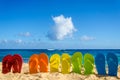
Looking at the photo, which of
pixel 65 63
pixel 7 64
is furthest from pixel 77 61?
pixel 7 64

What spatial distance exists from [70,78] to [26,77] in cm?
171

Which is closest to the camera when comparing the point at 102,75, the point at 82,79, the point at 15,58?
the point at 82,79

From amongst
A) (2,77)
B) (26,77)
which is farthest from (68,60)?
(2,77)

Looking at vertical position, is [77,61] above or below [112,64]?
above

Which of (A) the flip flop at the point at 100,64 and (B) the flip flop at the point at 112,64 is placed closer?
(B) the flip flop at the point at 112,64

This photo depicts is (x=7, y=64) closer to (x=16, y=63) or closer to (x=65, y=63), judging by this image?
(x=16, y=63)

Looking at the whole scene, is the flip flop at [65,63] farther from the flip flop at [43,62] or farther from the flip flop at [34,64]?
the flip flop at [34,64]

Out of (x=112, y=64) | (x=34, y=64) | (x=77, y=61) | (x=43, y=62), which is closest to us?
(x=112, y=64)

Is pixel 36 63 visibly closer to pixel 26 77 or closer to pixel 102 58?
pixel 26 77

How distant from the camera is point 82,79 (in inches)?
394

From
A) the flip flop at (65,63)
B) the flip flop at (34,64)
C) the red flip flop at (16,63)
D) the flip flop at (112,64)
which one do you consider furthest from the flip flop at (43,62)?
the flip flop at (112,64)

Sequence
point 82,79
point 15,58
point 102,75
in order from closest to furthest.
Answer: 1. point 82,79
2. point 102,75
3. point 15,58

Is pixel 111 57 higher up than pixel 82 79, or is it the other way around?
pixel 111 57

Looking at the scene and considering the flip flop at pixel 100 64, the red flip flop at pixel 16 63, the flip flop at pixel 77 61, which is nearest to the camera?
the flip flop at pixel 100 64
